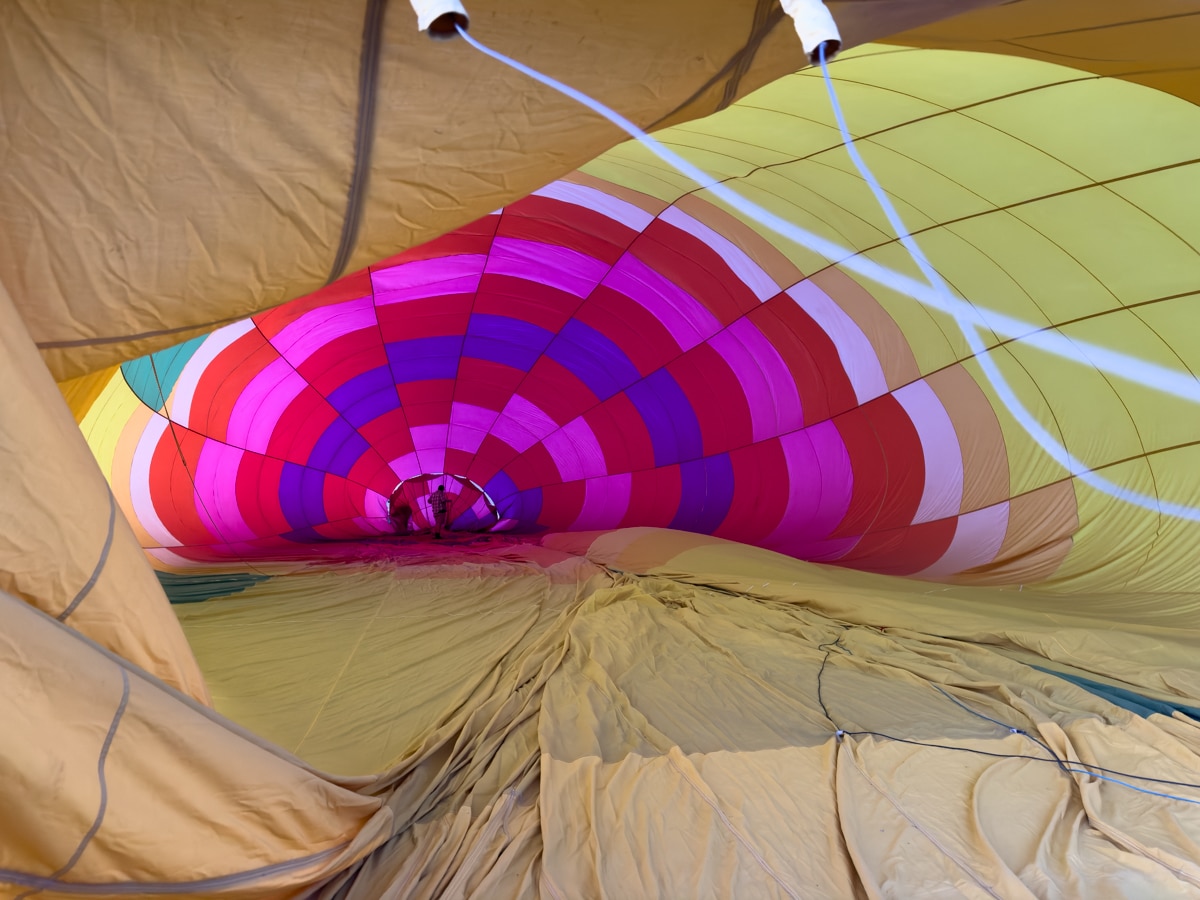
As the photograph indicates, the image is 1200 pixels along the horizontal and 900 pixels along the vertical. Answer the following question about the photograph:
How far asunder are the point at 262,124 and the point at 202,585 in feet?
11.1

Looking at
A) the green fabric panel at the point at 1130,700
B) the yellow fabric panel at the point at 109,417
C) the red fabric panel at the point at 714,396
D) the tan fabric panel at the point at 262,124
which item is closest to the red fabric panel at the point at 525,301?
the red fabric panel at the point at 714,396

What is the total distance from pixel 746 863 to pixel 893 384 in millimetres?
3209

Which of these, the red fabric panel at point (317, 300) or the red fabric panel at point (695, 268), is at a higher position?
the red fabric panel at point (695, 268)

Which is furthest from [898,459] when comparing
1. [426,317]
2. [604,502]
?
[426,317]

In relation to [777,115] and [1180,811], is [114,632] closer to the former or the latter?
[1180,811]

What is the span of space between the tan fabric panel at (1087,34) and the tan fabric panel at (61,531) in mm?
1674

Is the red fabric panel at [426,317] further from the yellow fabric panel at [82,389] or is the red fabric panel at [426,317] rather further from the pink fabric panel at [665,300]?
the yellow fabric panel at [82,389]

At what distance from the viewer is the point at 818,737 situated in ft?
7.48

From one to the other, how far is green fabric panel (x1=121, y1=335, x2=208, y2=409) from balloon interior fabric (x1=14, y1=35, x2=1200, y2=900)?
0.08 ft

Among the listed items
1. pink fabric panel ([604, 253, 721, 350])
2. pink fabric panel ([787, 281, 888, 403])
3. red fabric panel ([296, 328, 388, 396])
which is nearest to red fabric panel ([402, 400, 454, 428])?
red fabric panel ([296, 328, 388, 396])

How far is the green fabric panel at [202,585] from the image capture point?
4.02m

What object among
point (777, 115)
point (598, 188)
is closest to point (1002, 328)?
point (777, 115)

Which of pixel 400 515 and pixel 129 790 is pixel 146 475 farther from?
pixel 129 790

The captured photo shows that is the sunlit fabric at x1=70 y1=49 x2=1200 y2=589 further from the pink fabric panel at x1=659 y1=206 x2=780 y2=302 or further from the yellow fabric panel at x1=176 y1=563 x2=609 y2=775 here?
the yellow fabric panel at x1=176 y1=563 x2=609 y2=775
